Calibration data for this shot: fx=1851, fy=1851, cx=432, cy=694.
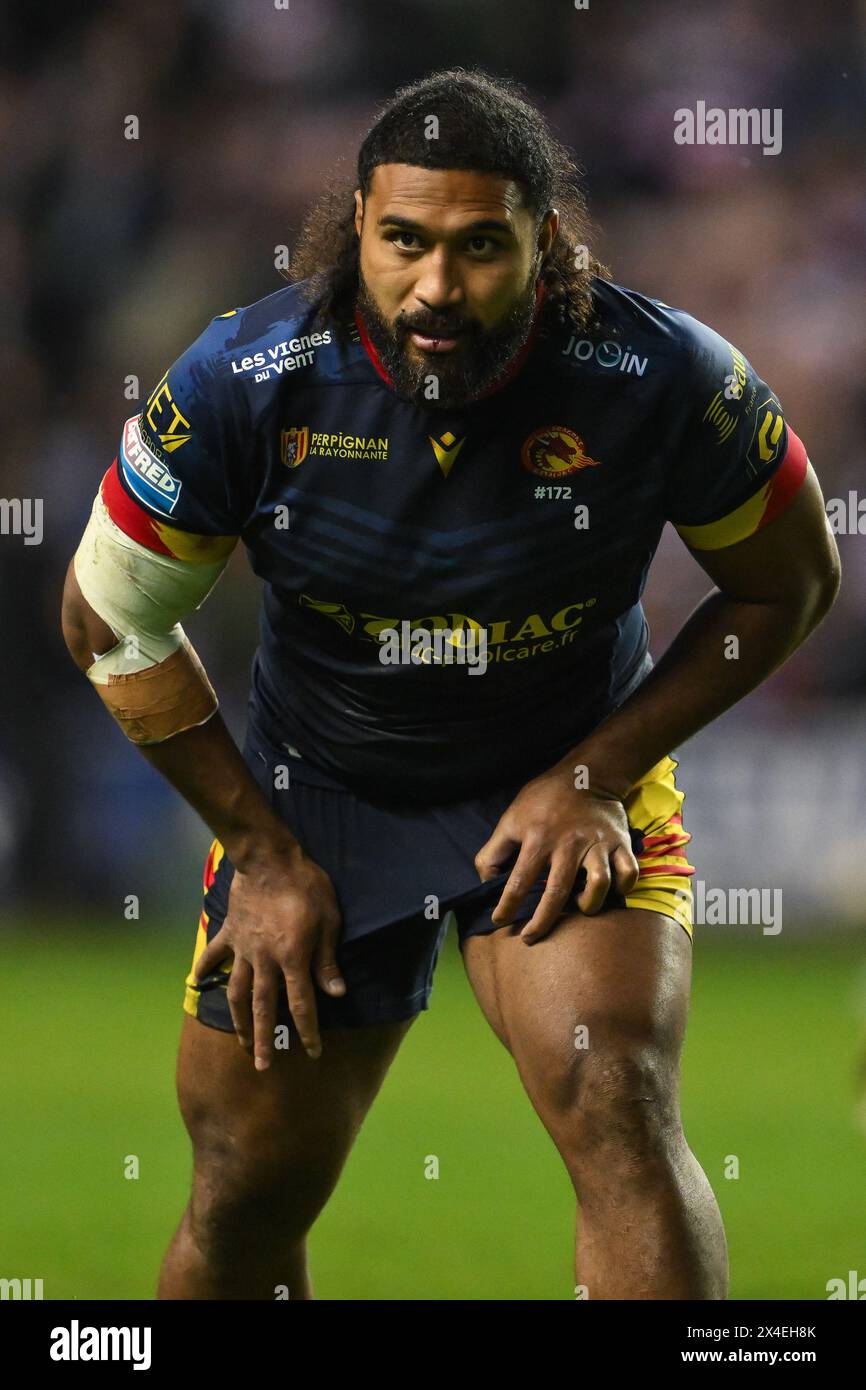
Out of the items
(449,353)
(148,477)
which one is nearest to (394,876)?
(148,477)

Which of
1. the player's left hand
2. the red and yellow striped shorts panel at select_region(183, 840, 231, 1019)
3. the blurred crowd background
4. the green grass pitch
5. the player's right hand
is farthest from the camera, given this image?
the blurred crowd background

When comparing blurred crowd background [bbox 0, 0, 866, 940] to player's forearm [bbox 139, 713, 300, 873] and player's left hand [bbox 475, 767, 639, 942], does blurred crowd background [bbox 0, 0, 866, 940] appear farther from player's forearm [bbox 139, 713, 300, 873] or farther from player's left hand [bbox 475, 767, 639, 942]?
player's left hand [bbox 475, 767, 639, 942]

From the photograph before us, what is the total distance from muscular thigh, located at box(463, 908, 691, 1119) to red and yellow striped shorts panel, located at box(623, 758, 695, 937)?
0.12ft

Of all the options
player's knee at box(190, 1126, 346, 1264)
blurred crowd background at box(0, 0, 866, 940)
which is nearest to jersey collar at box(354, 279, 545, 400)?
player's knee at box(190, 1126, 346, 1264)

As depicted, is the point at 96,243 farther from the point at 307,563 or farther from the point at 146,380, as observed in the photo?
the point at 307,563

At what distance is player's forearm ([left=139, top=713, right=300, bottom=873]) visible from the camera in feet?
10.3

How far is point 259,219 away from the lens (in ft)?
26.9

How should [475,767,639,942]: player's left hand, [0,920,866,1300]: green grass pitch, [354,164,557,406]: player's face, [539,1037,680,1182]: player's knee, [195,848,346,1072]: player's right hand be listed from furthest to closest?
1. [0,920,866,1300]: green grass pitch
2. [195,848,346,1072]: player's right hand
3. [475,767,639,942]: player's left hand
4. [354,164,557,406]: player's face
5. [539,1037,680,1182]: player's knee

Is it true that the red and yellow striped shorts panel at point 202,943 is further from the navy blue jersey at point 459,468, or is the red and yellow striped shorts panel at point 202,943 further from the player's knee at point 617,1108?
the player's knee at point 617,1108

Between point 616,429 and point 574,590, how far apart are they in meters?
0.27

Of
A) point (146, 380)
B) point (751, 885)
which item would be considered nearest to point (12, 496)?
point (146, 380)

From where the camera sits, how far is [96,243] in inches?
322
